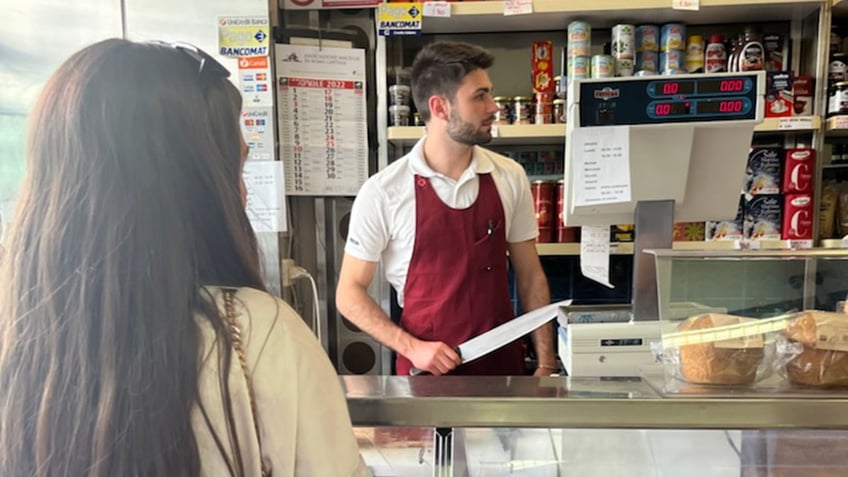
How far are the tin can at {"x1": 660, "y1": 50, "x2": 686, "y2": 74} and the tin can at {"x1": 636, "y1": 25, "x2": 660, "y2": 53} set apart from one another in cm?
5

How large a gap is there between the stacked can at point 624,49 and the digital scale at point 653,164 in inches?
37.1

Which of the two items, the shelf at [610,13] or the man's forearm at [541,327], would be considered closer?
the man's forearm at [541,327]

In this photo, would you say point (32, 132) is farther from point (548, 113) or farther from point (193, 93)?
point (548, 113)

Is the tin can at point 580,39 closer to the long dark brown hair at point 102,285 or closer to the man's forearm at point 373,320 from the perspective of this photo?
the man's forearm at point 373,320

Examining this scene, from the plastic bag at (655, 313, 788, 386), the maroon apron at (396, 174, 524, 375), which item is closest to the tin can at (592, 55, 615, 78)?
the maroon apron at (396, 174, 524, 375)

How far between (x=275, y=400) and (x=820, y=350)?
0.74m

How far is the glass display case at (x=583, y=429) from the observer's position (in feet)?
2.55

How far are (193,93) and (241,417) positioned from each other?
0.31m

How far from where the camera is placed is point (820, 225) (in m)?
2.03

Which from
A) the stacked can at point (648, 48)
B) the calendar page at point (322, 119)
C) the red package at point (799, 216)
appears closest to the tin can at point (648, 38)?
the stacked can at point (648, 48)

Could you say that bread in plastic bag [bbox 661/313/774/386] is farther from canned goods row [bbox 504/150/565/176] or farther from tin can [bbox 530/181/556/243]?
canned goods row [bbox 504/150/565/176]

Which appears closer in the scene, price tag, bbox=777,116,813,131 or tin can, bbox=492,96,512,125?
price tag, bbox=777,116,813,131

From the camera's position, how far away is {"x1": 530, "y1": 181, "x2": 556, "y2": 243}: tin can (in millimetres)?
2064

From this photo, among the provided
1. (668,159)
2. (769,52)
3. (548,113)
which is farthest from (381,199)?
(769,52)
